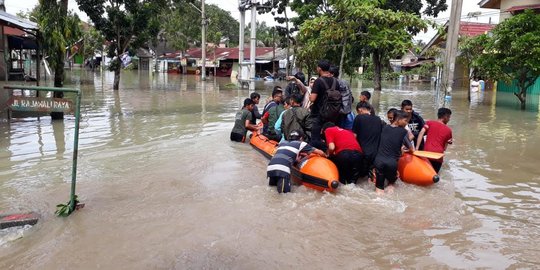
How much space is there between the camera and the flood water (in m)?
4.46

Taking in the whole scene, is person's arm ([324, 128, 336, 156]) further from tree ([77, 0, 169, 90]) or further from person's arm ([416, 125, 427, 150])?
tree ([77, 0, 169, 90])

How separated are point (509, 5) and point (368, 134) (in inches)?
806

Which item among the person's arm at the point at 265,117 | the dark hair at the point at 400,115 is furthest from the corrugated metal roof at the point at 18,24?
the dark hair at the point at 400,115

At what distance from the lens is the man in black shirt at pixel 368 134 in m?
6.50

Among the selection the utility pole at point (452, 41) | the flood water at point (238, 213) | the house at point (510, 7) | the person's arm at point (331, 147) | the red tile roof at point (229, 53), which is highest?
the house at point (510, 7)

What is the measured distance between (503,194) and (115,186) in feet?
19.0

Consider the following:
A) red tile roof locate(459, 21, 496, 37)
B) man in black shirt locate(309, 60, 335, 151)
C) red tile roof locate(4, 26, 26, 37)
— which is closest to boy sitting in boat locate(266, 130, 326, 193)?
man in black shirt locate(309, 60, 335, 151)

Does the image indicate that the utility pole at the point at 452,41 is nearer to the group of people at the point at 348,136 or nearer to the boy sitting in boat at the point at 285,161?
the group of people at the point at 348,136

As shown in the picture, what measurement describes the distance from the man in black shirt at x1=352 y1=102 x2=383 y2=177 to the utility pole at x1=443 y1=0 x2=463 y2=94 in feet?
23.4

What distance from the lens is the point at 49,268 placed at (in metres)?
4.20

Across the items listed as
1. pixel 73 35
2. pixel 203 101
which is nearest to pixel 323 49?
pixel 203 101

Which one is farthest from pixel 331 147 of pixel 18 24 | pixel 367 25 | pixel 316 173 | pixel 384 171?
pixel 18 24

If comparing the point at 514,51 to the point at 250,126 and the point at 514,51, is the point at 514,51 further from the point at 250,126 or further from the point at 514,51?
the point at 250,126

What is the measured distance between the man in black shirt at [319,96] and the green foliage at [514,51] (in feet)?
38.0
